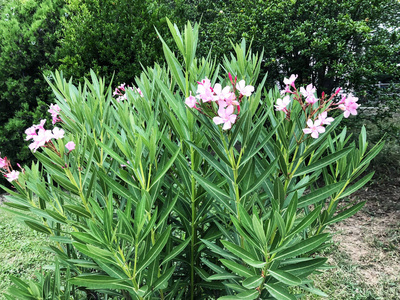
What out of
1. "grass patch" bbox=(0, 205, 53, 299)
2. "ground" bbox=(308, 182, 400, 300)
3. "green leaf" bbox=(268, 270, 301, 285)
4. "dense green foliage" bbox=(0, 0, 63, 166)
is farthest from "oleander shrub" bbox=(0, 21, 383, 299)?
"dense green foliage" bbox=(0, 0, 63, 166)

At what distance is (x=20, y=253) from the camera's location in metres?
3.20

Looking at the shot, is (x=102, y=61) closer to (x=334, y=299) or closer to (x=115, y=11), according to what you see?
(x=115, y=11)

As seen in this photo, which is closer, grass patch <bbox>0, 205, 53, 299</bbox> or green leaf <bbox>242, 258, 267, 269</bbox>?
green leaf <bbox>242, 258, 267, 269</bbox>

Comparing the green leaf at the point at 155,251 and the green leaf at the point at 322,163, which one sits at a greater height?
the green leaf at the point at 155,251

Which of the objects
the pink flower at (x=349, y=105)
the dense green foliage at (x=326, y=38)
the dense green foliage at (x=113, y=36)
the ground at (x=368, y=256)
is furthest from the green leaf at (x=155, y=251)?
the dense green foliage at (x=113, y=36)

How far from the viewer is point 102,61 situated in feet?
15.0

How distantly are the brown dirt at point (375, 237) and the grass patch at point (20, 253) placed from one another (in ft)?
9.26

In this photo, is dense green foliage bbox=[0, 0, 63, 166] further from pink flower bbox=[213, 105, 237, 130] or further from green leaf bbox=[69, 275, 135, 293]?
pink flower bbox=[213, 105, 237, 130]

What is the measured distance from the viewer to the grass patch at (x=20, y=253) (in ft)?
9.13

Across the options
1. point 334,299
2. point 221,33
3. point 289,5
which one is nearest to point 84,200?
point 334,299

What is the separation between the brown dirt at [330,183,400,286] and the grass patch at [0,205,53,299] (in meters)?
2.82

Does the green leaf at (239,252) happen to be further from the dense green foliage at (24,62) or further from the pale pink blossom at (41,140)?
the dense green foliage at (24,62)

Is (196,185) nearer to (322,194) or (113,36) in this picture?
(322,194)

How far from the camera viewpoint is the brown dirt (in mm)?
2627
